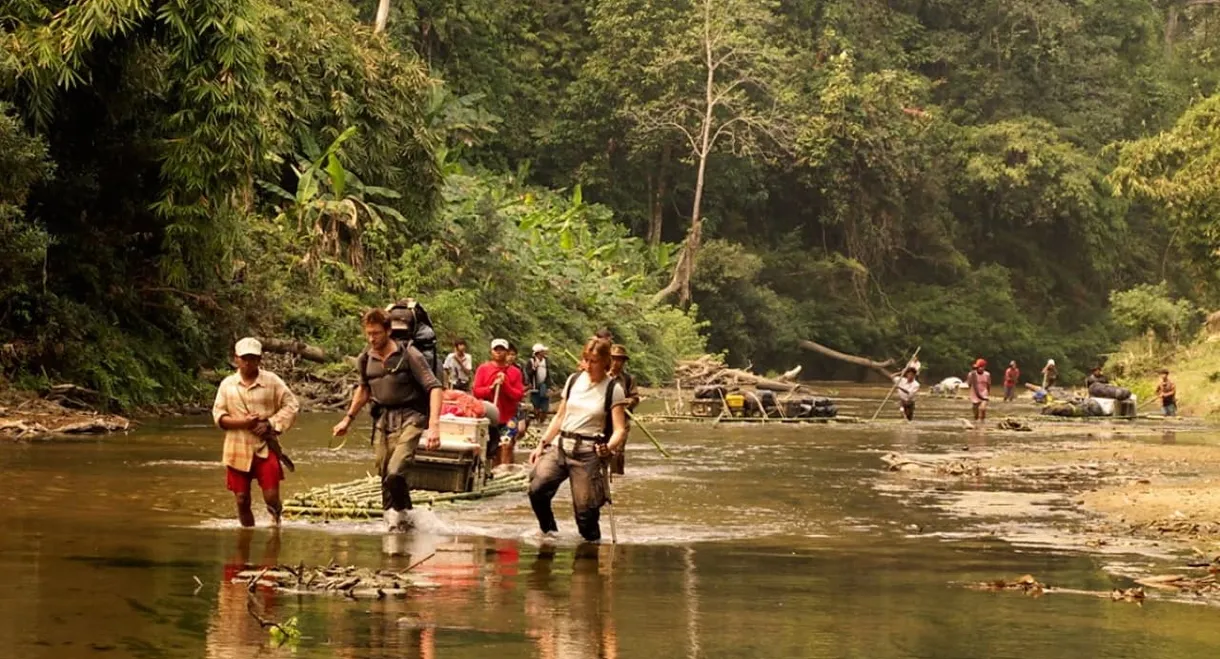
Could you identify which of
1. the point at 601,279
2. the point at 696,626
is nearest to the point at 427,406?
the point at 696,626

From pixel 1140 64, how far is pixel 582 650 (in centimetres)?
7424

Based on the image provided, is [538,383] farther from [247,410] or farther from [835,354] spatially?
[835,354]

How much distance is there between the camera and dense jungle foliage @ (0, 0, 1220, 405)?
26484 mm

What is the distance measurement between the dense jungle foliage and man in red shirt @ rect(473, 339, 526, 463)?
711cm

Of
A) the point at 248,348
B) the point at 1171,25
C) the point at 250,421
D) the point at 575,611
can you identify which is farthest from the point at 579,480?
the point at 1171,25

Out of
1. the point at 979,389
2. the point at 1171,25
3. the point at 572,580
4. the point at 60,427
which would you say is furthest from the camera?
the point at 1171,25

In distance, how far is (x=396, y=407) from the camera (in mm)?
14477

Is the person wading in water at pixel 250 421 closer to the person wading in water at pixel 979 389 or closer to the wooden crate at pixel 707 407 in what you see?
the wooden crate at pixel 707 407

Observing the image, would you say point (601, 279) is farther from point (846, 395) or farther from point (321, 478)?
point (321, 478)

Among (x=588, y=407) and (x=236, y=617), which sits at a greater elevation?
(x=588, y=407)

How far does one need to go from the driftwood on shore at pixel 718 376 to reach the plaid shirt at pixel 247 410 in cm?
3227

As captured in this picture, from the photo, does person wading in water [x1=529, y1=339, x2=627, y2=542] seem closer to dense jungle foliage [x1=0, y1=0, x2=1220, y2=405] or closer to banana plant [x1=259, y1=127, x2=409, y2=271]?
dense jungle foliage [x1=0, y1=0, x2=1220, y2=405]

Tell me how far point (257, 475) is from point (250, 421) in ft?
1.39

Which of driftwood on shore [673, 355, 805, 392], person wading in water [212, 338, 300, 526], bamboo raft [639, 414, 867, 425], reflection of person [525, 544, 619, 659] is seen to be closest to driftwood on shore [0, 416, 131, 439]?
person wading in water [212, 338, 300, 526]
